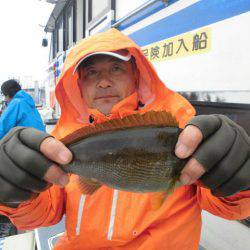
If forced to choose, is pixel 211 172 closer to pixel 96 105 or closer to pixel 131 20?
pixel 96 105

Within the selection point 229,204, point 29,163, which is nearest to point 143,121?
point 29,163

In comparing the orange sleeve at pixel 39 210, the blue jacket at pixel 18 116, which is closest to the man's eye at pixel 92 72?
the orange sleeve at pixel 39 210

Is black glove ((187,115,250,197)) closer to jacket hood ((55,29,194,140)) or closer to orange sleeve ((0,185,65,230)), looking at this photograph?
jacket hood ((55,29,194,140))

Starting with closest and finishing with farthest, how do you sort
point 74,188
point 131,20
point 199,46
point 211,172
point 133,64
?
1. point 211,172
2. point 74,188
3. point 133,64
4. point 199,46
5. point 131,20

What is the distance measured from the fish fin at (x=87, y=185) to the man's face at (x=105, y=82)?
602 millimetres

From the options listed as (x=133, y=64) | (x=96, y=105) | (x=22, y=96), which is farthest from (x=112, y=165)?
(x=22, y=96)

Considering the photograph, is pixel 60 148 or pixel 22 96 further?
pixel 22 96

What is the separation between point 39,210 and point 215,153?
0.98 meters

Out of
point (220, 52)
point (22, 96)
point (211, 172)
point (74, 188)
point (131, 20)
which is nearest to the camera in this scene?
point (211, 172)

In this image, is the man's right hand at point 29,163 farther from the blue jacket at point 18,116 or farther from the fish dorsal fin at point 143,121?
the blue jacket at point 18,116

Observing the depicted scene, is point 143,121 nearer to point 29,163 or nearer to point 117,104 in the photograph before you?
point 29,163

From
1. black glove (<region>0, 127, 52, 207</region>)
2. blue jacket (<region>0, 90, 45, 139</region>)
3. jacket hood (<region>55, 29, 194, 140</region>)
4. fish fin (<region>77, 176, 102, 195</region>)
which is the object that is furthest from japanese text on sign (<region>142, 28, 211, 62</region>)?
blue jacket (<region>0, 90, 45, 139</region>)

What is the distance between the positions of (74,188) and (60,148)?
60cm

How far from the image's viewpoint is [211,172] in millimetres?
1179
